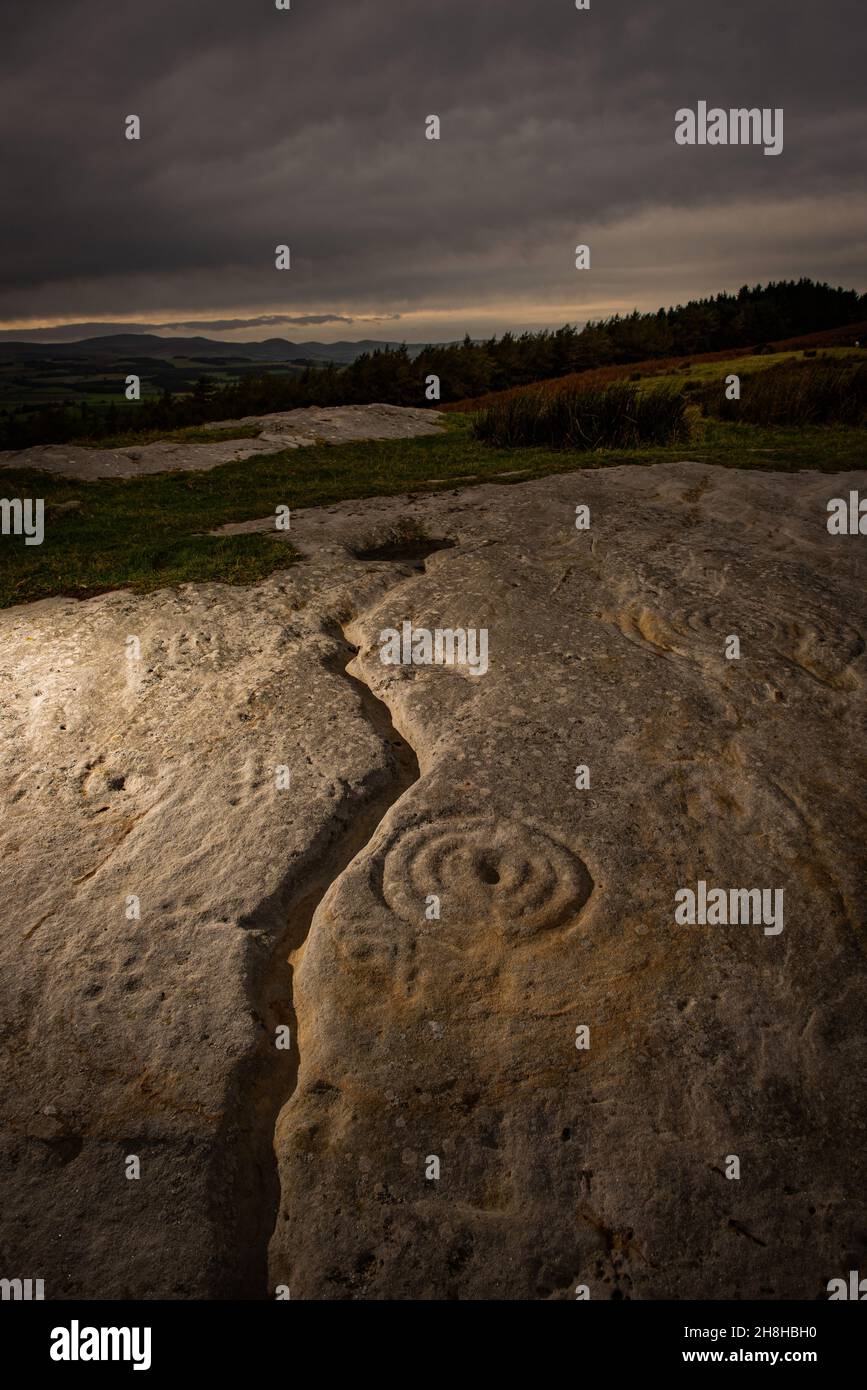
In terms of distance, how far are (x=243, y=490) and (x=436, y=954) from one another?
1044cm

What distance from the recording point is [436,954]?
3.98m

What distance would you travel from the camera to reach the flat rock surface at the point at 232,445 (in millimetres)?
14992

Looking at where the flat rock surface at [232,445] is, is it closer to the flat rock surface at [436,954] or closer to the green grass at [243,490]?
the green grass at [243,490]

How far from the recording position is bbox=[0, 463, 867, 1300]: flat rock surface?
3.14 m

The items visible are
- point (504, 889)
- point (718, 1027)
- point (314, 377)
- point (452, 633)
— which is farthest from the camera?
point (314, 377)

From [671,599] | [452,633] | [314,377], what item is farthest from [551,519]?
[314,377]

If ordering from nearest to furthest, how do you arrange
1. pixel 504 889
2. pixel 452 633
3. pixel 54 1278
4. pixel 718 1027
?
pixel 54 1278
pixel 718 1027
pixel 504 889
pixel 452 633

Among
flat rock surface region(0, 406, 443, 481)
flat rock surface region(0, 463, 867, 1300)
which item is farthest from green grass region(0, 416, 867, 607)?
flat rock surface region(0, 463, 867, 1300)

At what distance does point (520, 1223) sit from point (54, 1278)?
1726 millimetres

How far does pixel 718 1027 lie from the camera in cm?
365

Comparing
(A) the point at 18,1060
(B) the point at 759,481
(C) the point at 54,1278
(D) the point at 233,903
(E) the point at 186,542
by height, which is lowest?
(C) the point at 54,1278

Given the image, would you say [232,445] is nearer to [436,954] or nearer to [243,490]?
[243,490]

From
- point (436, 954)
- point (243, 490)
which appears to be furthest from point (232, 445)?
point (436, 954)

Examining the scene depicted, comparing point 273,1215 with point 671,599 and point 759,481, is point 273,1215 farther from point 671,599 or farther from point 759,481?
point 759,481
